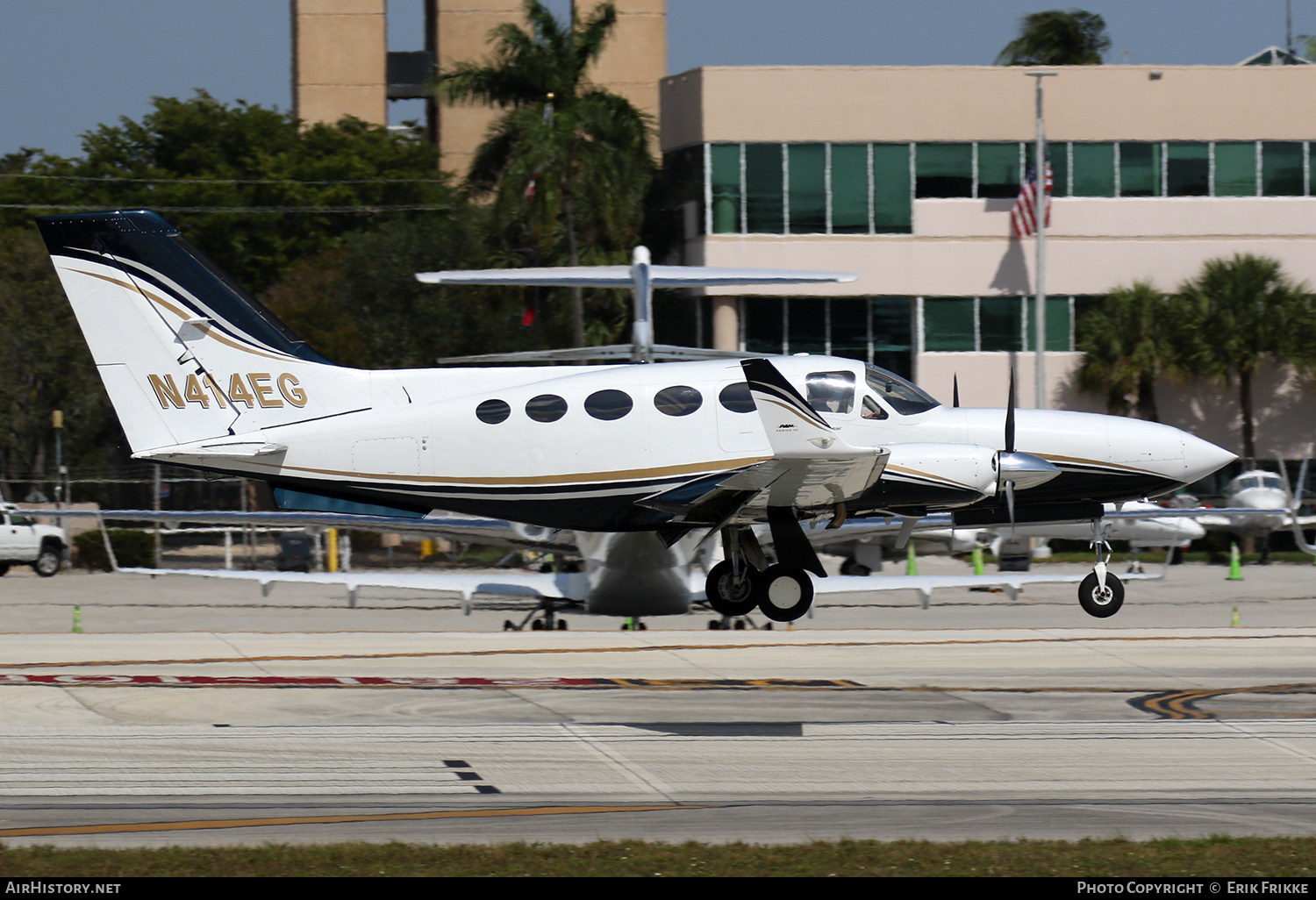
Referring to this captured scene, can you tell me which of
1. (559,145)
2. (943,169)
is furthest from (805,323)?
(559,145)

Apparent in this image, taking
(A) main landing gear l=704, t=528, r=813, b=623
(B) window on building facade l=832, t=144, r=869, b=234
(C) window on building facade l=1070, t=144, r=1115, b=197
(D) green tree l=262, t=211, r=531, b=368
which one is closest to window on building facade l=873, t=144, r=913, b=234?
(B) window on building facade l=832, t=144, r=869, b=234

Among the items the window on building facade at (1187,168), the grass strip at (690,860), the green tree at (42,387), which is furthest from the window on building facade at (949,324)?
the grass strip at (690,860)

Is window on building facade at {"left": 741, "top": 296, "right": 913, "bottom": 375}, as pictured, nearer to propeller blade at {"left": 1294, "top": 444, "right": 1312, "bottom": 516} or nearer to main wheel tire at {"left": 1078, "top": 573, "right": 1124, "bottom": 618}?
propeller blade at {"left": 1294, "top": 444, "right": 1312, "bottom": 516}

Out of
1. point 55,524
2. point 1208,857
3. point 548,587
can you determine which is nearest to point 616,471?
point 1208,857

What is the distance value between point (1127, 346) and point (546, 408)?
33.4m

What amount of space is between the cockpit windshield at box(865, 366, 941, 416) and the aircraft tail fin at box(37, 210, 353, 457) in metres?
7.53

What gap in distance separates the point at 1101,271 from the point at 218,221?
140 feet

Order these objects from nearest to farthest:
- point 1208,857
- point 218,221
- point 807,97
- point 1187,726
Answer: point 1208,857 → point 1187,726 → point 807,97 → point 218,221

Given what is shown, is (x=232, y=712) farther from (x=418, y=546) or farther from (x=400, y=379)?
(x=418, y=546)

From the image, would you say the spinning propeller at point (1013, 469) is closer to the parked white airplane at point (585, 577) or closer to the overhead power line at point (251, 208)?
the parked white airplane at point (585, 577)

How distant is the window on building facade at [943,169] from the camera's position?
4875 centimetres

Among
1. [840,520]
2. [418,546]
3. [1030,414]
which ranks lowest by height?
[418,546]

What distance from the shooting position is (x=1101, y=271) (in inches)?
1934

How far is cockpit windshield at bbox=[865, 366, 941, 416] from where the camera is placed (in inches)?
747
